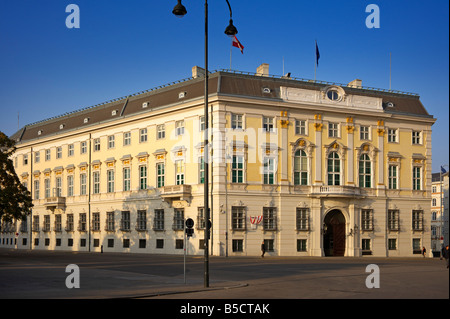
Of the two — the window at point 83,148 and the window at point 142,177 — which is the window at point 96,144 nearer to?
the window at point 83,148

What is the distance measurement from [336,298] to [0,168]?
1680 inches

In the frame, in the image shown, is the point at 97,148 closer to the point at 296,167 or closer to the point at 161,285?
the point at 296,167

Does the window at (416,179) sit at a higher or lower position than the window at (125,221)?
higher

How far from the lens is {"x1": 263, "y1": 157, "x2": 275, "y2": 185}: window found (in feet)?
183

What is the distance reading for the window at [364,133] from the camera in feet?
198

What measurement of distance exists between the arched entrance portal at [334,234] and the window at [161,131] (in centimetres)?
1862

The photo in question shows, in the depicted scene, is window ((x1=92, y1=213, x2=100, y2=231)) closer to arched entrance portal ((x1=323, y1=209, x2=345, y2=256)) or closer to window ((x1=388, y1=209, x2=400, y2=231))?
arched entrance portal ((x1=323, y1=209, x2=345, y2=256))

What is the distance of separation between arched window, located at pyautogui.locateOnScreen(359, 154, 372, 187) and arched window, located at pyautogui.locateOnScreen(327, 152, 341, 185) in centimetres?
257

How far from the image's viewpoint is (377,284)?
23188 millimetres

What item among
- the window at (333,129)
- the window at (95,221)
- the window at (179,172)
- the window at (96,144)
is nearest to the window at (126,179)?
the window at (96,144)

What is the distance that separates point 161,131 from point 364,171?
21.5m

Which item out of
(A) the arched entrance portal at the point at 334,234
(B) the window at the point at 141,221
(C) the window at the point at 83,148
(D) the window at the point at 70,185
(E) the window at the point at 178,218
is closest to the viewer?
(E) the window at the point at 178,218

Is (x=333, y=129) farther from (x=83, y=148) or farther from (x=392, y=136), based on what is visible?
(x=83, y=148)

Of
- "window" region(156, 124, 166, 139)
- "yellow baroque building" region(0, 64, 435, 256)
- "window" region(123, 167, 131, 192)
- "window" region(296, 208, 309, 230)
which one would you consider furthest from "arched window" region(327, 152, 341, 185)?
"window" region(123, 167, 131, 192)
